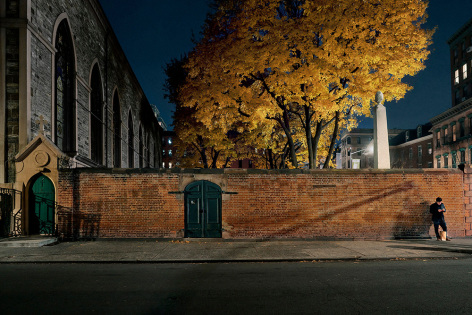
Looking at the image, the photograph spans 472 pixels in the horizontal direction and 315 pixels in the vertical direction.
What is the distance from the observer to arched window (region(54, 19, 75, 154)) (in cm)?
1764

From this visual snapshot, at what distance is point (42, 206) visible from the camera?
1441cm

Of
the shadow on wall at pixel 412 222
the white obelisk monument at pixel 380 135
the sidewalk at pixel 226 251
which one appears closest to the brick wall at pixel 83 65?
the sidewalk at pixel 226 251

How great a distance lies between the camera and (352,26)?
15.4 metres

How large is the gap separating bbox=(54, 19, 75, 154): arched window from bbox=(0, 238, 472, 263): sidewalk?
6.64 m

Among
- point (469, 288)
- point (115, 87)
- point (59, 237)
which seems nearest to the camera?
point (469, 288)

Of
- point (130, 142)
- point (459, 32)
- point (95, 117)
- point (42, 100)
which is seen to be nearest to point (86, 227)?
point (42, 100)

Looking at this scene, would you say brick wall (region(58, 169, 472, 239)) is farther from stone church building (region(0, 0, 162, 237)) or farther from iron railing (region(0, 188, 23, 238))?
iron railing (region(0, 188, 23, 238))

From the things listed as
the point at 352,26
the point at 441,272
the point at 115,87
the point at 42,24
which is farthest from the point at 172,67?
the point at 441,272

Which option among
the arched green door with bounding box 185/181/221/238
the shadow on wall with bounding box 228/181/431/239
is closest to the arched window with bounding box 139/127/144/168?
the arched green door with bounding box 185/181/221/238

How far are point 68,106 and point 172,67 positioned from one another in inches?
824

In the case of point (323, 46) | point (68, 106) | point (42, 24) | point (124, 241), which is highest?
point (42, 24)

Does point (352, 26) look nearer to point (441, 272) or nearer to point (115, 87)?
point (441, 272)

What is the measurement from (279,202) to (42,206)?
9290mm

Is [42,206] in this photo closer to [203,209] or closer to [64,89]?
[203,209]
